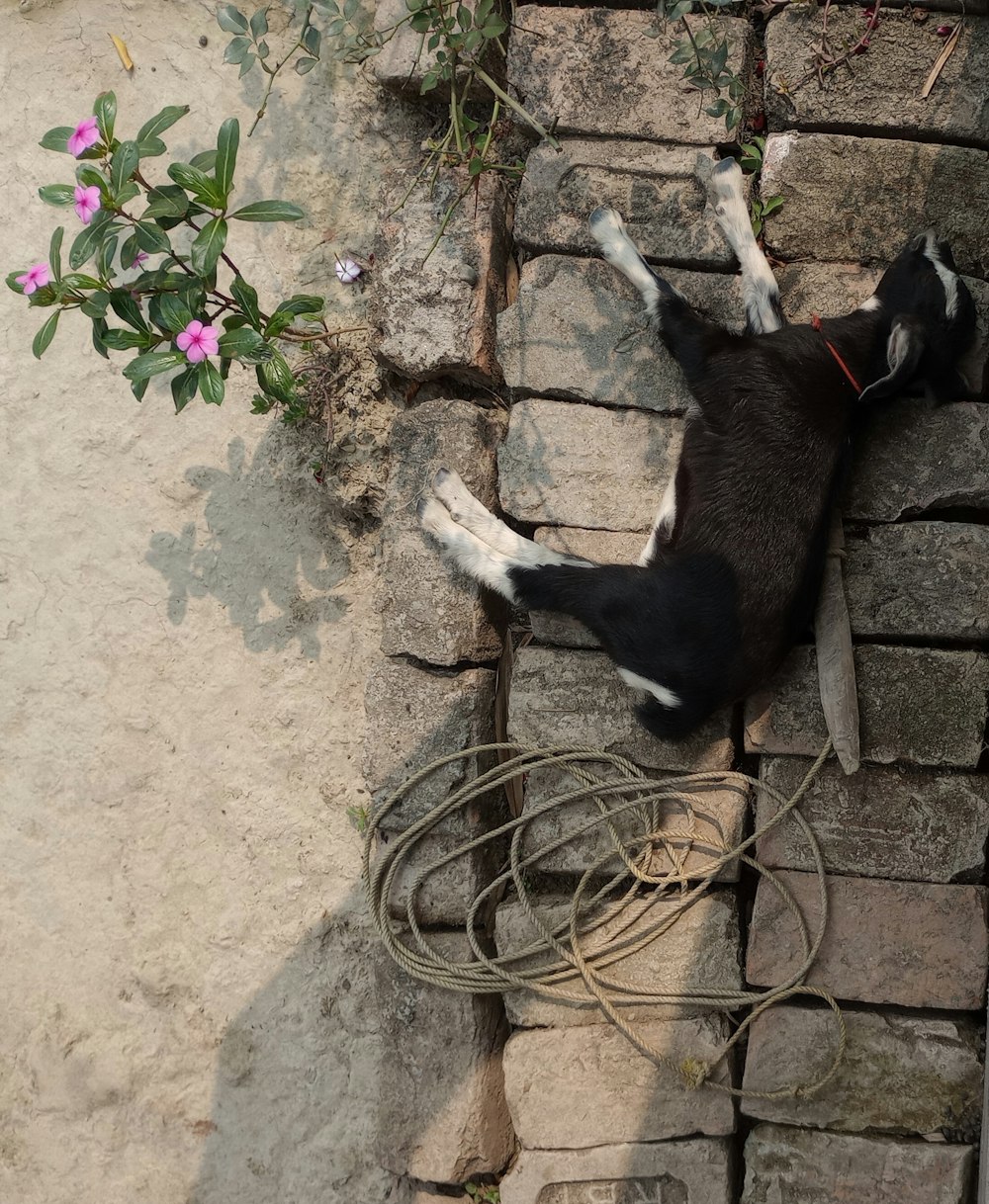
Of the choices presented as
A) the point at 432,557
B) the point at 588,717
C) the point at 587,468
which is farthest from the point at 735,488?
the point at 432,557

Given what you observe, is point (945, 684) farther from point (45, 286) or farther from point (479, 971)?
point (45, 286)

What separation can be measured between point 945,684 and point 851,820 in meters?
0.47

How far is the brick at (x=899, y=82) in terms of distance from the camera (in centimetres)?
335

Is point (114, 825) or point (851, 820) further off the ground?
point (851, 820)

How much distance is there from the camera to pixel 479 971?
319 centimetres

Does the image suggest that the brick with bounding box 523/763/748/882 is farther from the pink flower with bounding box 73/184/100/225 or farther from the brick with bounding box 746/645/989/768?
the pink flower with bounding box 73/184/100/225

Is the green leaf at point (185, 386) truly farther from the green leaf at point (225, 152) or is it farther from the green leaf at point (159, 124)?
the green leaf at point (159, 124)

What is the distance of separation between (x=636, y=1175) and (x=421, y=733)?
137 centimetres

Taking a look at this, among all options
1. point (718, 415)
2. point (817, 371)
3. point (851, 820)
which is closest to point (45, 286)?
point (718, 415)

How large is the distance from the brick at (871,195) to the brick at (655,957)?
2.03 metres

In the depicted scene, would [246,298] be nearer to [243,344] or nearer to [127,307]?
[243,344]

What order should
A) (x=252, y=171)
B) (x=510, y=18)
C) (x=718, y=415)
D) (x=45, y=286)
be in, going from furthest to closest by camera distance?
1. (x=252, y=171)
2. (x=510, y=18)
3. (x=718, y=415)
4. (x=45, y=286)

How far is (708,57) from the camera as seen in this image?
123 inches

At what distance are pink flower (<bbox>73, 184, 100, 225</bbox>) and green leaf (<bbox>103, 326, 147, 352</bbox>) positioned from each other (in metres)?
0.30
